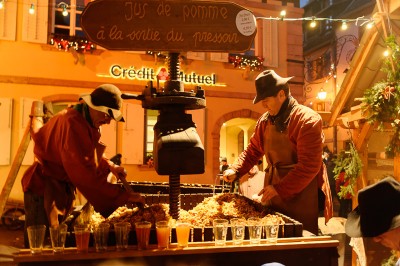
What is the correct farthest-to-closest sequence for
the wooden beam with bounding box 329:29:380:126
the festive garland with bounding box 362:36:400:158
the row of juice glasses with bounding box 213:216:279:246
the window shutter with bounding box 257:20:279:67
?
the window shutter with bounding box 257:20:279:67 < the wooden beam with bounding box 329:29:380:126 < the festive garland with bounding box 362:36:400:158 < the row of juice glasses with bounding box 213:216:279:246

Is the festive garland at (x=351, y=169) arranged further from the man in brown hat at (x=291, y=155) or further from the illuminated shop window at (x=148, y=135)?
the illuminated shop window at (x=148, y=135)

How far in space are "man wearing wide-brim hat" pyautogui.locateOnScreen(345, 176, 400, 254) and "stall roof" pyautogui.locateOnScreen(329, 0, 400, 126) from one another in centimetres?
361

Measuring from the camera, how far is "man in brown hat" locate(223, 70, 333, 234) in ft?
9.82

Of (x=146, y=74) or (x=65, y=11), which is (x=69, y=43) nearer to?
(x=65, y=11)

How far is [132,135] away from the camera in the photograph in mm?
10812

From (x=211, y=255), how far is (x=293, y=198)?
1097 millimetres

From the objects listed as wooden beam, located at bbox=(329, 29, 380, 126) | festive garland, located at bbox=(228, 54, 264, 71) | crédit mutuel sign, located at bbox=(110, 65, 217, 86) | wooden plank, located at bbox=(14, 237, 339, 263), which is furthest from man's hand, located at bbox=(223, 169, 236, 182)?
festive garland, located at bbox=(228, 54, 264, 71)

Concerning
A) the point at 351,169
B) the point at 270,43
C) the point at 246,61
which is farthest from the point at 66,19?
the point at 351,169

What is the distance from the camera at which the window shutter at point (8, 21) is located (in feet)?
32.2

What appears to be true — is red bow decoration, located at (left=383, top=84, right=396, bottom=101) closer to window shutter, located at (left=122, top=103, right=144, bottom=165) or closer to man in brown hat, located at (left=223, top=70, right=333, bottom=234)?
man in brown hat, located at (left=223, top=70, right=333, bottom=234)

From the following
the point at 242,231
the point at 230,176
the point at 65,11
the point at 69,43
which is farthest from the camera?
the point at 69,43

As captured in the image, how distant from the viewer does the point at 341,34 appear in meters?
17.0

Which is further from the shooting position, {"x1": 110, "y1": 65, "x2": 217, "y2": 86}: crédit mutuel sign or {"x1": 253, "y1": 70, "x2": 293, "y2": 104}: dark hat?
{"x1": 110, "y1": 65, "x2": 217, "y2": 86}: crédit mutuel sign

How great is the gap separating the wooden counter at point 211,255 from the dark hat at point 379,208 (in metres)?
0.57
